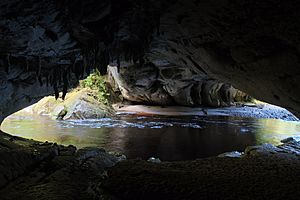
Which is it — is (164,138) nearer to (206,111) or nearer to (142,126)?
(142,126)

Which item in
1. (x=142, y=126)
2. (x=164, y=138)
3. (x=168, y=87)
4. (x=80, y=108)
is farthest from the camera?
(x=168, y=87)

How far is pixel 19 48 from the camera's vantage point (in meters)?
5.66

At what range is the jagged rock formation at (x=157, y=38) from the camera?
4379mm

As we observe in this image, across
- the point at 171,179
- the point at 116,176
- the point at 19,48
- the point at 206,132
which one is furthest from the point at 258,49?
the point at 206,132

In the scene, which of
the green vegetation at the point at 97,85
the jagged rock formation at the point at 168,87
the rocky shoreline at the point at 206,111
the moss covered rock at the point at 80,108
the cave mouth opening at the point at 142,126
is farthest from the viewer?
the green vegetation at the point at 97,85

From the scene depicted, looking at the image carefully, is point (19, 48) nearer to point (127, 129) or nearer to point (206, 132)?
point (127, 129)

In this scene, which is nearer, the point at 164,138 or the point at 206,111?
the point at 164,138

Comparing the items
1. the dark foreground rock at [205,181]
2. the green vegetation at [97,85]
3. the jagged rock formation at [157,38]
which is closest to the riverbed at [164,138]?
the jagged rock formation at [157,38]

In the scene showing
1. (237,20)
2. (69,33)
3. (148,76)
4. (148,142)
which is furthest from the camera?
(148,76)

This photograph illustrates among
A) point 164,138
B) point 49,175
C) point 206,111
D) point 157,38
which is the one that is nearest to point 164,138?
point 164,138

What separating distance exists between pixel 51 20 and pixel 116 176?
2960 millimetres

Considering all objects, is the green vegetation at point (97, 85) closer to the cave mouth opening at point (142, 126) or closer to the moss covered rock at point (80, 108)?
the cave mouth opening at point (142, 126)

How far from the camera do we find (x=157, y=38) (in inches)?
292

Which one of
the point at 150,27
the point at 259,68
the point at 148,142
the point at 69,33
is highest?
the point at 150,27
